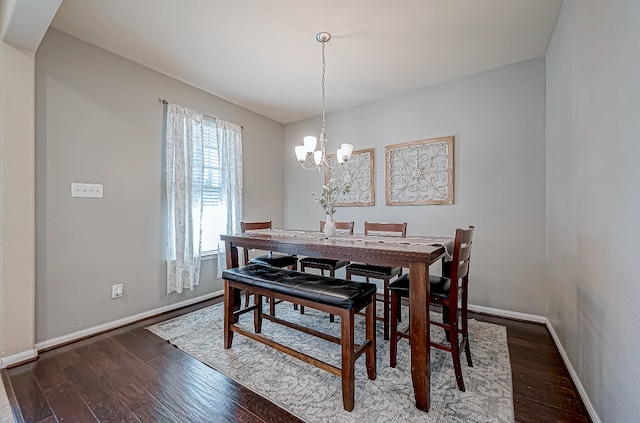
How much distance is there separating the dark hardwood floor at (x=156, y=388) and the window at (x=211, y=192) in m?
1.40

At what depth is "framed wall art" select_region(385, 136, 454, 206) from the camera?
3094 mm

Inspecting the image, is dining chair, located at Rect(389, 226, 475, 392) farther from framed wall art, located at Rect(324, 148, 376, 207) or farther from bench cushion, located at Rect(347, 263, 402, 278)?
framed wall art, located at Rect(324, 148, 376, 207)

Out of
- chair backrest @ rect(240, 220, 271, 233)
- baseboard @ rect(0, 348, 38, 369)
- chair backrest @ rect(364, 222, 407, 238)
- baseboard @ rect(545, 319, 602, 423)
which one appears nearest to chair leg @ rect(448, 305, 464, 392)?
baseboard @ rect(545, 319, 602, 423)

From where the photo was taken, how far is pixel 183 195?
3.07 meters

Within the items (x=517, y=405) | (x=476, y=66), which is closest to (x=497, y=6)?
(x=476, y=66)

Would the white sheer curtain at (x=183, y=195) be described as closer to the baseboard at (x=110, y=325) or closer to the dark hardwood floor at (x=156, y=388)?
the baseboard at (x=110, y=325)

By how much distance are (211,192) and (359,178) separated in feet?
6.41

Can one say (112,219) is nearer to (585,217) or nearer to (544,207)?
(585,217)

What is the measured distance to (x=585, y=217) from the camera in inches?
63.2

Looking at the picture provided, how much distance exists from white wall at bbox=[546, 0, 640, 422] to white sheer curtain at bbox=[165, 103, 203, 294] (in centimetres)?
336

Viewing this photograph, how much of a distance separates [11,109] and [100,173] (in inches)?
27.5

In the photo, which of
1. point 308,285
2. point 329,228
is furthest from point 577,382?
point 329,228

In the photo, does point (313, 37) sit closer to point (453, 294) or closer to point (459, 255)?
point (459, 255)

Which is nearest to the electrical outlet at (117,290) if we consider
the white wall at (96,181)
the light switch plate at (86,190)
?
the white wall at (96,181)
